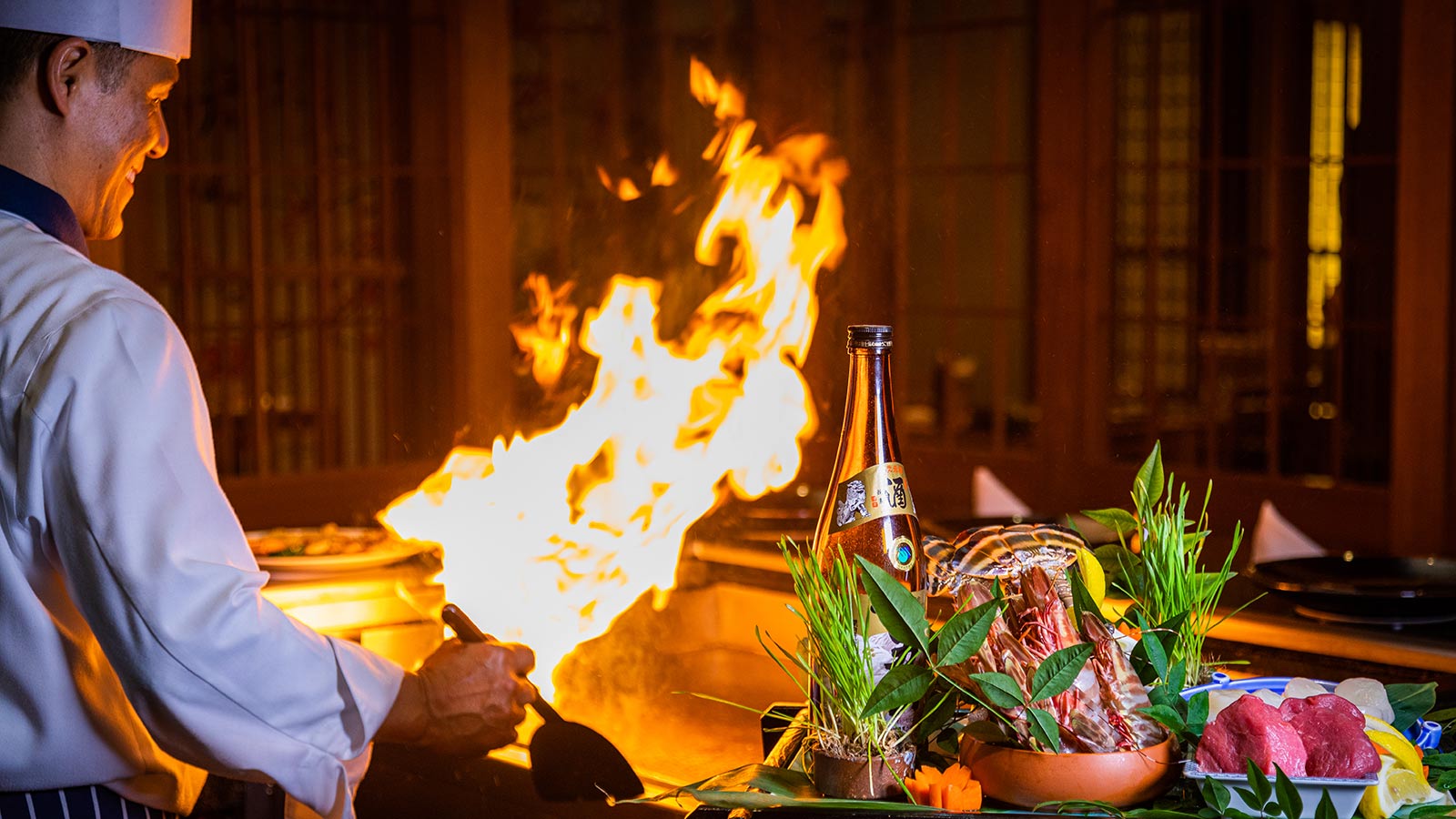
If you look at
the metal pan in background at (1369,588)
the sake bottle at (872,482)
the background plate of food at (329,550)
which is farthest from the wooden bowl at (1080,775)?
the background plate of food at (329,550)

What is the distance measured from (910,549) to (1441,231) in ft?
8.91

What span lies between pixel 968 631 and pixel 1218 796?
184 mm

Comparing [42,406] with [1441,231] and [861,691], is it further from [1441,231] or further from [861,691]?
[1441,231]

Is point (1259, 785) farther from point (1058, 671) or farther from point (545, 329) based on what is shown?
point (545, 329)

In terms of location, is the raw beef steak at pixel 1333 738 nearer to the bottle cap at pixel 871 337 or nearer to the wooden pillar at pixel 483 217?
the bottle cap at pixel 871 337

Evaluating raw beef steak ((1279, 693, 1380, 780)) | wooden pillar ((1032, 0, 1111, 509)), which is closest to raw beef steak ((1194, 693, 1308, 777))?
raw beef steak ((1279, 693, 1380, 780))

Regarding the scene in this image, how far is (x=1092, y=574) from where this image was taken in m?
1.19

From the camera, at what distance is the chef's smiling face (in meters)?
1.41

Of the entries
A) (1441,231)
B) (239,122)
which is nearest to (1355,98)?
(1441,231)

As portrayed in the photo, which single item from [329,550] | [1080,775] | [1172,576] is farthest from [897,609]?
[329,550]

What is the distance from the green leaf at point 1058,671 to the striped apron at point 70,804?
92cm

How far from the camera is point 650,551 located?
84.7 inches

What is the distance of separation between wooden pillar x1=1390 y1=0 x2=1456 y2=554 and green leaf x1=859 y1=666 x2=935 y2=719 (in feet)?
9.92

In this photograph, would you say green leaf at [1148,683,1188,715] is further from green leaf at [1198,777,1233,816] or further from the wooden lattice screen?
the wooden lattice screen
